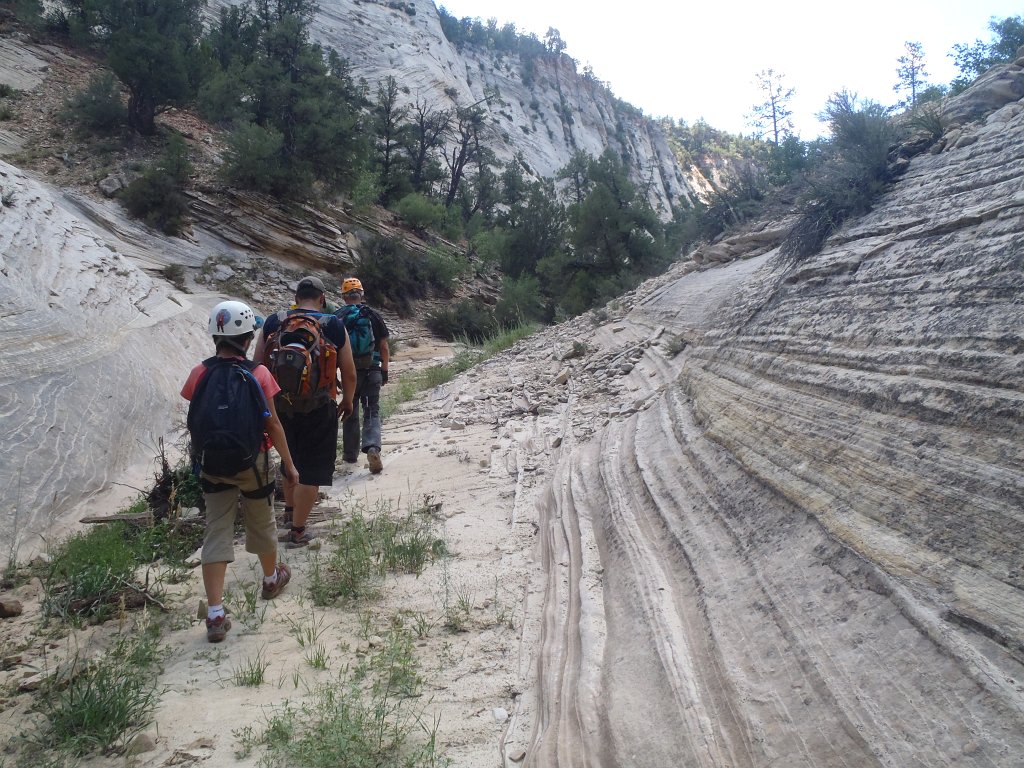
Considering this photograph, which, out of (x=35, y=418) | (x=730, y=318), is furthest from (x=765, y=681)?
(x=35, y=418)

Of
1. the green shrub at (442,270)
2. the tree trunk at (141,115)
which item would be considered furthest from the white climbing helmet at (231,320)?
the green shrub at (442,270)

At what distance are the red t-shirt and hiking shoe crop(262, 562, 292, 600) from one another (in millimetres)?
756

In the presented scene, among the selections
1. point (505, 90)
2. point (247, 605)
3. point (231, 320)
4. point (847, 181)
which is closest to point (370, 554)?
point (247, 605)

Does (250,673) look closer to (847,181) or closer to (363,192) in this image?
(847,181)

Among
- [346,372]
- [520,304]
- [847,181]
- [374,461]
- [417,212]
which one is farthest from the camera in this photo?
[417,212]

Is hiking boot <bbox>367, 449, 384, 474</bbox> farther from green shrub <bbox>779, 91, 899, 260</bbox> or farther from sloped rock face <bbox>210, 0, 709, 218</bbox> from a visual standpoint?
sloped rock face <bbox>210, 0, 709, 218</bbox>

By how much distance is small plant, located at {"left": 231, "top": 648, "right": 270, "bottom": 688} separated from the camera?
261cm

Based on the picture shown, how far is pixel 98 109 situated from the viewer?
16.8 m

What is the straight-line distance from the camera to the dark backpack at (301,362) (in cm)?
369

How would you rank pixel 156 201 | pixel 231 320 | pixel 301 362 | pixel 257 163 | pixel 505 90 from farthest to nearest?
pixel 505 90 < pixel 257 163 < pixel 156 201 < pixel 301 362 < pixel 231 320

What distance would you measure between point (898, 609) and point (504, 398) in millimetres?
6028

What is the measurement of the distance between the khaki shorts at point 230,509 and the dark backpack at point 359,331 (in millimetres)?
2351

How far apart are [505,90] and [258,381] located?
2085 inches

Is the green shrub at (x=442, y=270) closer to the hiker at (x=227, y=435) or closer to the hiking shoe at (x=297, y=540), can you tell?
the hiking shoe at (x=297, y=540)
